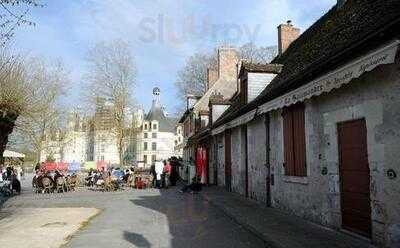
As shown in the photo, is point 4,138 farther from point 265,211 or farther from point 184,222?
point 265,211

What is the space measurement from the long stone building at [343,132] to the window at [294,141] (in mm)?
25

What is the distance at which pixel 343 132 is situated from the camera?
Answer: 9062 millimetres

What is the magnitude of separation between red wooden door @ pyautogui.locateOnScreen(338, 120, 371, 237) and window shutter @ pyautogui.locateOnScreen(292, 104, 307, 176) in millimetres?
2025

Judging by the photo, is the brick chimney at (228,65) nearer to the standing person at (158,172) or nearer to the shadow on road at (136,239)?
the standing person at (158,172)

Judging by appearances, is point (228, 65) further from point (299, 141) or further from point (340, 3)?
point (299, 141)

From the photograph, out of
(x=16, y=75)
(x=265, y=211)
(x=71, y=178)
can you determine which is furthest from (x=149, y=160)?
(x=265, y=211)

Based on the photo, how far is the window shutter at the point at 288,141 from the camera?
1208 centimetres

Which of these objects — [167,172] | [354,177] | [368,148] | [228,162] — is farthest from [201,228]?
[167,172]

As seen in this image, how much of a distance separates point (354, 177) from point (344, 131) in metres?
0.96

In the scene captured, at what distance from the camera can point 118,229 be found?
10.8 metres

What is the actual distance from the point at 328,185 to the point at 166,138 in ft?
308

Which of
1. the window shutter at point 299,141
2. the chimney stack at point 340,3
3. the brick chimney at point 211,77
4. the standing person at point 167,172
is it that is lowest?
the standing person at point 167,172

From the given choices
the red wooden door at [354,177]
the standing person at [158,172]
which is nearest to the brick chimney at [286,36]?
the standing person at [158,172]

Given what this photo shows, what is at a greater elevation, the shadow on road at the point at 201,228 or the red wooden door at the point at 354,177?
the red wooden door at the point at 354,177
